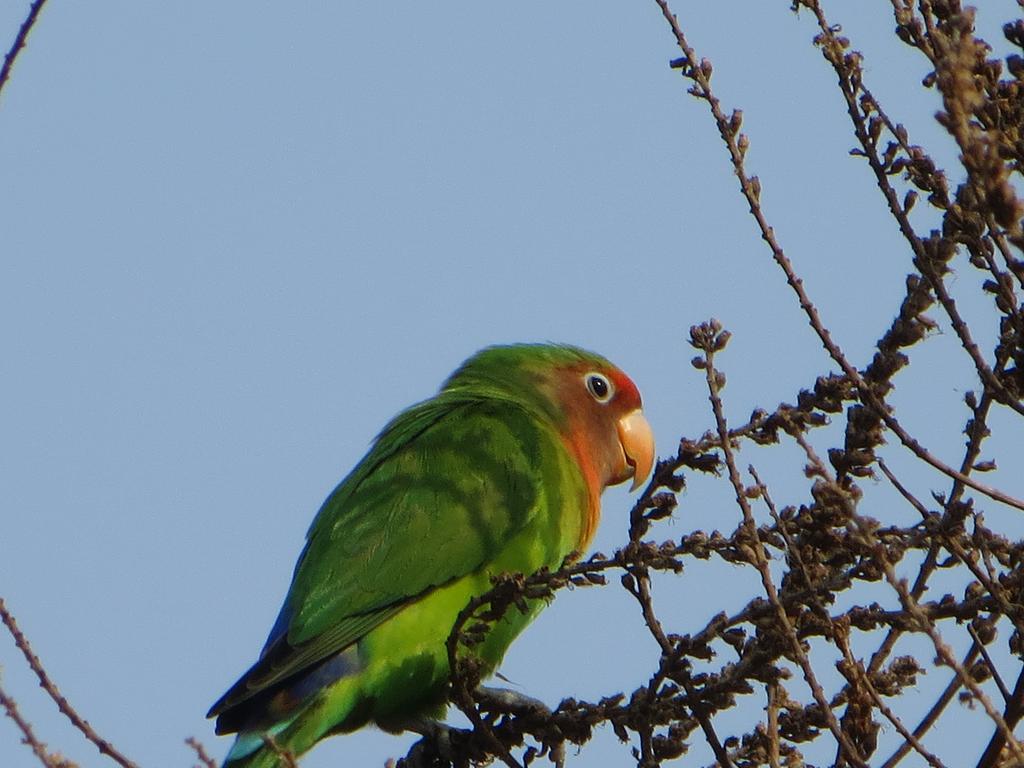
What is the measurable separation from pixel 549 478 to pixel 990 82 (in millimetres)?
3146

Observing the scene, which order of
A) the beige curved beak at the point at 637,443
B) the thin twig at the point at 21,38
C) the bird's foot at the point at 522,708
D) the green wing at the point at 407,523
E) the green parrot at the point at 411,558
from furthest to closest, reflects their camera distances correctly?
1. the beige curved beak at the point at 637,443
2. the green wing at the point at 407,523
3. the green parrot at the point at 411,558
4. the bird's foot at the point at 522,708
5. the thin twig at the point at 21,38

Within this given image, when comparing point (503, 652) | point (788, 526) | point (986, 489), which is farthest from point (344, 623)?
point (986, 489)

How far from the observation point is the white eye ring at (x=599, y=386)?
22.0 ft

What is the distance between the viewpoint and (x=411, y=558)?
529cm

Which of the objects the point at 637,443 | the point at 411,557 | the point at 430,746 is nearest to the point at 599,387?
the point at 637,443

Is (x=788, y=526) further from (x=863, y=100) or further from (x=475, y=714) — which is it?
(x=475, y=714)

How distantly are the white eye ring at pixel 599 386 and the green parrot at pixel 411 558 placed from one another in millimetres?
298

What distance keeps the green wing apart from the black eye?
663mm

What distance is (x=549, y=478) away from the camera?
5746 millimetres

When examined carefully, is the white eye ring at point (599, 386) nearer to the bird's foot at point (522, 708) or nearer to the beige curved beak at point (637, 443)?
the beige curved beak at point (637, 443)

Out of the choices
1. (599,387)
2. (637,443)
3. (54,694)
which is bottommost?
(54,694)

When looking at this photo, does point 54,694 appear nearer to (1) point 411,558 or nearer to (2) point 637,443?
(1) point 411,558

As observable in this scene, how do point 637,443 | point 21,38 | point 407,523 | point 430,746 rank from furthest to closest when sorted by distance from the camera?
point 637,443 < point 407,523 < point 430,746 < point 21,38

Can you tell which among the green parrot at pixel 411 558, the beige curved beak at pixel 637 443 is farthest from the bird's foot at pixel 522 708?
the beige curved beak at pixel 637 443
